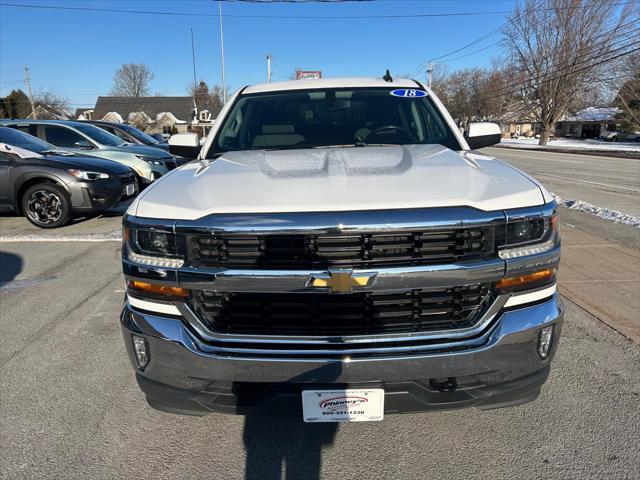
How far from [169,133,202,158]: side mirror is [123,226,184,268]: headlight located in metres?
1.61

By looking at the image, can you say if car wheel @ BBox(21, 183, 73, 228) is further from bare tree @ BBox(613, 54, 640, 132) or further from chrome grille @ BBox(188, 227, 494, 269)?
bare tree @ BBox(613, 54, 640, 132)

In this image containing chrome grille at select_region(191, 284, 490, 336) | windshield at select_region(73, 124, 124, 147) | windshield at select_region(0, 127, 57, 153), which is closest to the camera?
chrome grille at select_region(191, 284, 490, 336)

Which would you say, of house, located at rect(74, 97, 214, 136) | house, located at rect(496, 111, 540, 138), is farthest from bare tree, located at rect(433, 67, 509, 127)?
house, located at rect(74, 97, 214, 136)

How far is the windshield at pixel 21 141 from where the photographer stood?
7.92 metres

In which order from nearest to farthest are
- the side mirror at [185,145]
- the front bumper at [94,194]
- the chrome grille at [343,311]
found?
the chrome grille at [343,311]
the side mirror at [185,145]
the front bumper at [94,194]

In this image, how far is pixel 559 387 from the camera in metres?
2.95

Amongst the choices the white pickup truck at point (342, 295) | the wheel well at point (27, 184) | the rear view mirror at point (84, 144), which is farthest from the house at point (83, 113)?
the white pickup truck at point (342, 295)

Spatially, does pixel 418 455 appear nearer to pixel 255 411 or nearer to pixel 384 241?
pixel 255 411

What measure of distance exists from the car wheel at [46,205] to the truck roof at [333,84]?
16.0ft

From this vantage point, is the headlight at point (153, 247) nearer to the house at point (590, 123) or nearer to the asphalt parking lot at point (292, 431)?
the asphalt parking lot at point (292, 431)

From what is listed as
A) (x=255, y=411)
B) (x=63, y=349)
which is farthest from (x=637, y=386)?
(x=63, y=349)

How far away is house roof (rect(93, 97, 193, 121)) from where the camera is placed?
7006 centimetres

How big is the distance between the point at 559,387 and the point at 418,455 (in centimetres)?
116

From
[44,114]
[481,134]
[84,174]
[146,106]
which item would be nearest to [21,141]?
[84,174]
